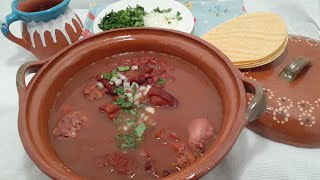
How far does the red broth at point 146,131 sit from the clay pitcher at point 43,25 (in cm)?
29

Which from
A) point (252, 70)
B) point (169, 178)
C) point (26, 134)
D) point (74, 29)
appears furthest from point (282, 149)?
point (74, 29)

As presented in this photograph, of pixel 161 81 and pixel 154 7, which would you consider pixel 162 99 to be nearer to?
pixel 161 81

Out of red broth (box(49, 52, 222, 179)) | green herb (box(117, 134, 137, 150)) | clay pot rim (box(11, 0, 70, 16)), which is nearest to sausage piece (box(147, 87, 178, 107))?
red broth (box(49, 52, 222, 179))

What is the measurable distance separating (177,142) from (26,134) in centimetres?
36

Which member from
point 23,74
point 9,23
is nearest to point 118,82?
point 23,74

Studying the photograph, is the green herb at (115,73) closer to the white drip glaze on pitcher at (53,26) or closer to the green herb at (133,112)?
the green herb at (133,112)

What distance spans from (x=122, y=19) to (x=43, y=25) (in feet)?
1.05

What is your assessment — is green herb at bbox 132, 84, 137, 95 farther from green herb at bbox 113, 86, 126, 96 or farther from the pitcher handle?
the pitcher handle

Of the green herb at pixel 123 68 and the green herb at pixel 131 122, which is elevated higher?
the green herb at pixel 123 68

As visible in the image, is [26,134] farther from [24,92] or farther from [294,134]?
[294,134]

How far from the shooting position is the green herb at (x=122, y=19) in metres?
1.45

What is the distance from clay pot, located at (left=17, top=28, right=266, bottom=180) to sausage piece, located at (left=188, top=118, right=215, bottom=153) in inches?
1.8

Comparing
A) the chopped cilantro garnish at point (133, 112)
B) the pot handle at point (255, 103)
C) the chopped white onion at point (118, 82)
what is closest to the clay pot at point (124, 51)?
the pot handle at point (255, 103)

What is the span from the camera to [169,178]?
75 centimetres
